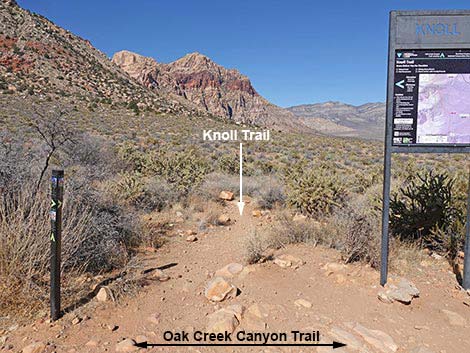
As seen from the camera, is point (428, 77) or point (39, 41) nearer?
point (428, 77)

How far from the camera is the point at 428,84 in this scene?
343cm

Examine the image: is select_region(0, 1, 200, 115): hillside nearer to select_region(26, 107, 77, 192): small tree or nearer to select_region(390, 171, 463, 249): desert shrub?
select_region(26, 107, 77, 192): small tree

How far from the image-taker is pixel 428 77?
3420 millimetres

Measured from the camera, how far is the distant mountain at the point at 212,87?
101213 millimetres

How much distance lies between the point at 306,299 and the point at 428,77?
2.59m

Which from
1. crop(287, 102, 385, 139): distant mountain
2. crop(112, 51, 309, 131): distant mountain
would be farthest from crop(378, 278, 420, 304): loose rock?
crop(287, 102, 385, 139): distant mountain

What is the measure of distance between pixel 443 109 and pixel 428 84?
309 millimetres

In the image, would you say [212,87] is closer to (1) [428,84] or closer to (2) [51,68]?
(2) [51,68]

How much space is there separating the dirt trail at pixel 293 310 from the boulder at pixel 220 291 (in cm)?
5

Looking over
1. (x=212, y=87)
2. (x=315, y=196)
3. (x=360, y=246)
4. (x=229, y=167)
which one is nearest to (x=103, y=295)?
(x=360, y=246)

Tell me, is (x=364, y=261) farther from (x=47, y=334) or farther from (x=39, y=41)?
(x=39, y=41)

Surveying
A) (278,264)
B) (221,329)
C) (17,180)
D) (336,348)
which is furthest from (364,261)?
(17,180)

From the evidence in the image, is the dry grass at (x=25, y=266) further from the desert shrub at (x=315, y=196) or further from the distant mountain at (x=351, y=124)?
the distant mountain at (x=351, y=124)

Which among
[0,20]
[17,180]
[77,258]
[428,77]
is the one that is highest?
[0,20]
